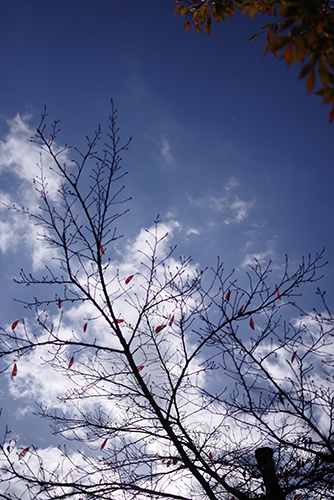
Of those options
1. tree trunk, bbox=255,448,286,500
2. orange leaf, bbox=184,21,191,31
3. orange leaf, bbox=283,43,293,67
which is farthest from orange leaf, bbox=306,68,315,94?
tree trunk, bbox=255,448,286,500

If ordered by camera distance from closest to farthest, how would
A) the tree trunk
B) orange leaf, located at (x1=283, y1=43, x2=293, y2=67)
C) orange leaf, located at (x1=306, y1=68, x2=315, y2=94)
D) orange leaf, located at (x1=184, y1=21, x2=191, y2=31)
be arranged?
orange leaf, located at (x1=306, y1=68, x2=315, y2=94), orange leaf, located at (x1=283, y1=43, x2=293, y2=67), orange leaf, located at (x1=184, y1=21, x2=191, y2=31), the tree trunk

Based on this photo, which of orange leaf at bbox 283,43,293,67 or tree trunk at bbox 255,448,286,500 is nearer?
orange leaf at bbox 283,43,293,67

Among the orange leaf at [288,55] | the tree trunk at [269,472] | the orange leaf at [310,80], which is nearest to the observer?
the orange leaf at [310,80]

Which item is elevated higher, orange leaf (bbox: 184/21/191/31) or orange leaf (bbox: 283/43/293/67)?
orange leaf (bbox: 184/21/191/31)

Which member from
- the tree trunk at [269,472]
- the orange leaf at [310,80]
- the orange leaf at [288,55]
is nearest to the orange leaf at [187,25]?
the orange leaf at [288,55]

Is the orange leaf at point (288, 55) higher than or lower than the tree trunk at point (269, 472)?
higher

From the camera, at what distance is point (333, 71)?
1.44m

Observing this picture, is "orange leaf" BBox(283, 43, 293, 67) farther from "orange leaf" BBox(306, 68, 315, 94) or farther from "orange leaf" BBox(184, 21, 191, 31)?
"orange leaf" BBox(184, 21, 191, 31)

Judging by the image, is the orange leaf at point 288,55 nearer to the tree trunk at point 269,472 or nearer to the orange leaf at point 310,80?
the orange leaf at point 310,80

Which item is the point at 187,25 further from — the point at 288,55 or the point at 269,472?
the point at 269,472

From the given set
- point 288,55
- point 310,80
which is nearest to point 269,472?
point 310,80

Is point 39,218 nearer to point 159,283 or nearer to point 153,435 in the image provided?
point 159,283

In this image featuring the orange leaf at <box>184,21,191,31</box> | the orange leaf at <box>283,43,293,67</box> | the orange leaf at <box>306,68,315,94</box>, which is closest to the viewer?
the orange leaf at <box>306,68,315,94</box>

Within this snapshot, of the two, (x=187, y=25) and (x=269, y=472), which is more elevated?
(x=187, y=25)
